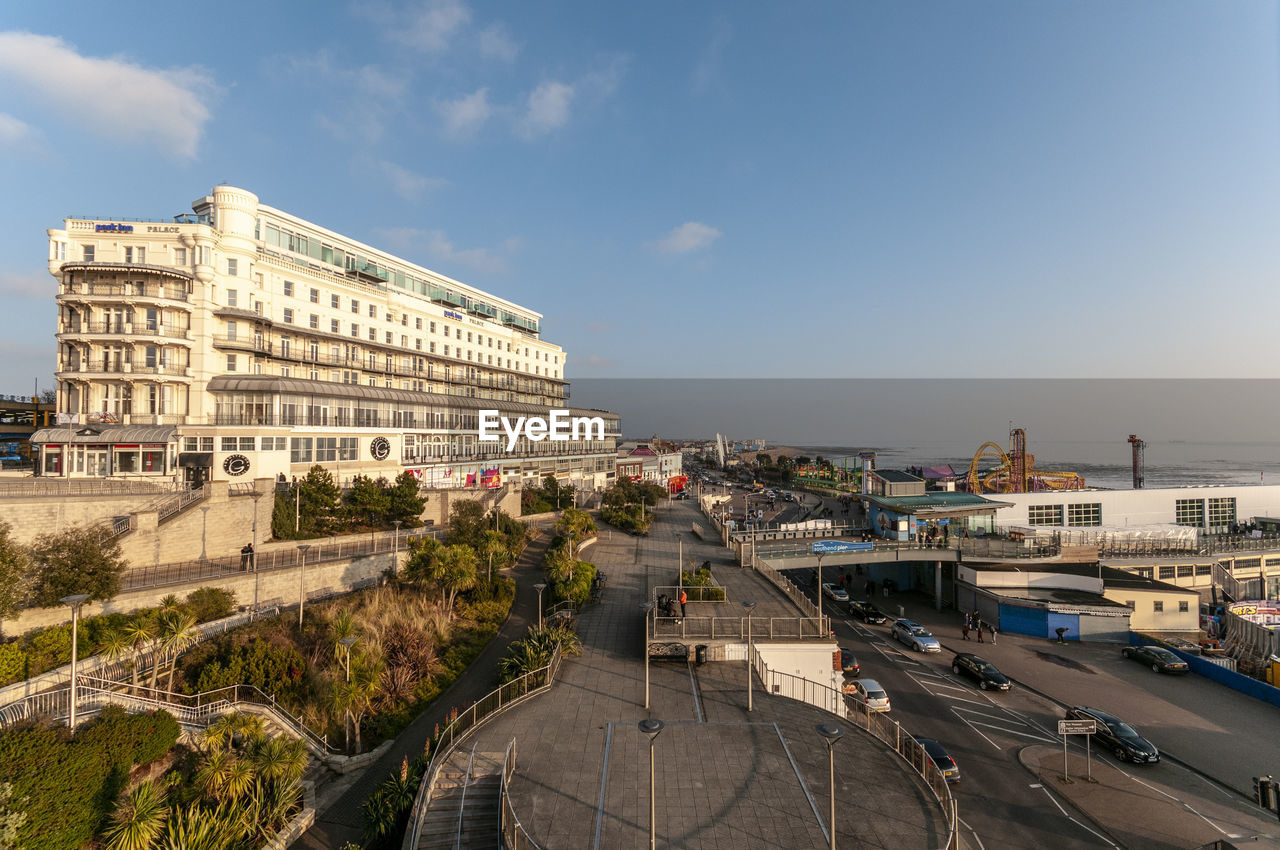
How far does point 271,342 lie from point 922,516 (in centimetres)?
5467

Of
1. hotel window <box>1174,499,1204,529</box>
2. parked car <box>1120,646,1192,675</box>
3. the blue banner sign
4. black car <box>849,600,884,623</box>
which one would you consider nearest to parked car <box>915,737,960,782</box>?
black car <box>849,600,884,623</box>

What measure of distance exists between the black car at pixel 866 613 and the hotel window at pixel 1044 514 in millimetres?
24768

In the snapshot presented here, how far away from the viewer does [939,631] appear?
3700 centimetres

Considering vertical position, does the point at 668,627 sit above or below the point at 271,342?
below

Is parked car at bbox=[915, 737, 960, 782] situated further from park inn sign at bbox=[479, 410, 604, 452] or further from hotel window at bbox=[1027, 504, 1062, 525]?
park inn sign at bbox=[479, 410, 604, 452]

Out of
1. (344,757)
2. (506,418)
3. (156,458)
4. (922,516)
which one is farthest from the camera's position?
(506,418)

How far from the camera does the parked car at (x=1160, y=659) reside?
3003 cm

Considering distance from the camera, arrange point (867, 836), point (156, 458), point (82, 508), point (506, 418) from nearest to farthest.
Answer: point (867, 836), point (82, 508), point (156, 458), point (506, 418)

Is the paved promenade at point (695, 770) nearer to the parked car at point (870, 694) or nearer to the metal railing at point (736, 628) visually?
the metal railing at point (736, 628)

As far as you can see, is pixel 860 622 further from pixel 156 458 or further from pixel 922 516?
pixel 156 458

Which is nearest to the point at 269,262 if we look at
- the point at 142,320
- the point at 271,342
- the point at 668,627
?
the point at 271,342

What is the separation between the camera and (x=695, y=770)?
13508mm

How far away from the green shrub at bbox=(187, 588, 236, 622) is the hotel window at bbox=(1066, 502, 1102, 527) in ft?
217

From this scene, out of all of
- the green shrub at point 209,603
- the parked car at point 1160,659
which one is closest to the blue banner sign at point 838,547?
the parked car at point 1160,659
